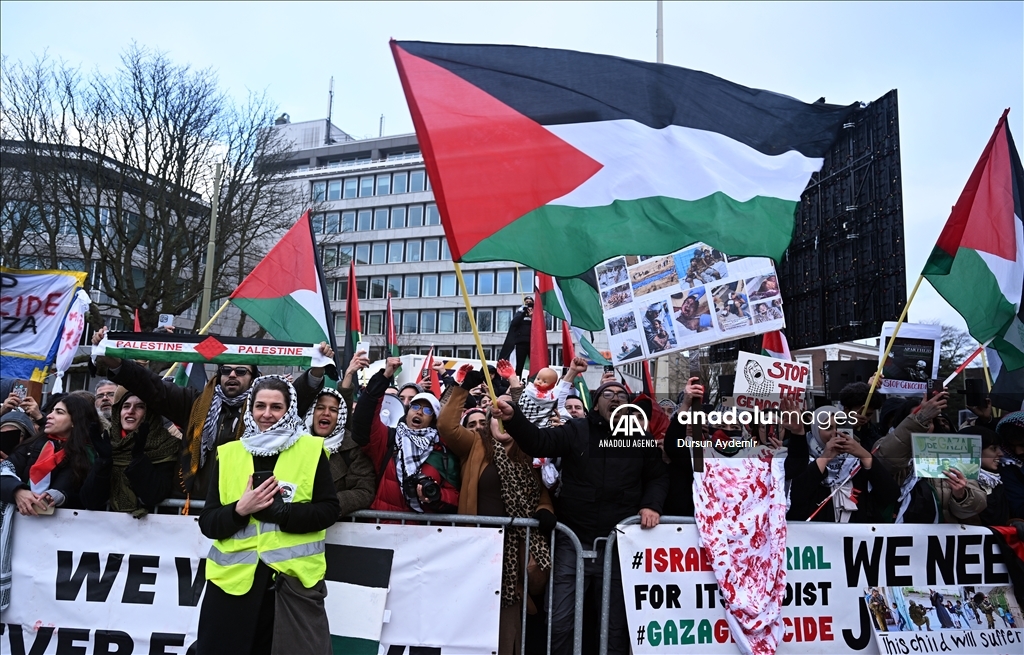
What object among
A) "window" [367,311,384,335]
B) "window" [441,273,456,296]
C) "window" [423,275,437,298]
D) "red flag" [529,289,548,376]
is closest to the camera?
"red flag" [529,289,548,376]

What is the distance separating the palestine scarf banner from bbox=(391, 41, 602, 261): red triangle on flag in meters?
1.37

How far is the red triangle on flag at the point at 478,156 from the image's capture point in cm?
444

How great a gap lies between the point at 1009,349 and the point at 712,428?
2538mm

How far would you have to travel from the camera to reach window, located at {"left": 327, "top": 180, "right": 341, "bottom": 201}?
72.9 m

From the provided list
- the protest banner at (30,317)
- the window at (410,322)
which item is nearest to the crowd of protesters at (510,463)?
the protest banner at (30,317)

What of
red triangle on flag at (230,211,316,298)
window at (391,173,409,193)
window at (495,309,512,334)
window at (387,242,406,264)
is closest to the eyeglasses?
red triangle on flag at (230,211,316,298)

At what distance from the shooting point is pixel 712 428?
4918mm

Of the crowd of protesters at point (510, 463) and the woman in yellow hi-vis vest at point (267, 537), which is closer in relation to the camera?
A: the woman in yellow hi-vis vest at point (267, 537)

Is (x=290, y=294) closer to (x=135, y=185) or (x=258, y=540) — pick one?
(x=258, y=540)

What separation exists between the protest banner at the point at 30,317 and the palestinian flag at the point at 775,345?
5916mm

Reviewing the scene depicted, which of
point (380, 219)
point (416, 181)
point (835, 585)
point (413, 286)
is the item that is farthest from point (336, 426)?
point (380, 219)

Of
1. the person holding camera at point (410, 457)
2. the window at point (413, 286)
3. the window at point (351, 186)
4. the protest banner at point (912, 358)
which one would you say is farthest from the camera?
the window at point (351, 186)

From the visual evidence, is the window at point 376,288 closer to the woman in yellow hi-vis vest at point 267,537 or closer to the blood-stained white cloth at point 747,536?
the blood-stained white cloth at point 747,536

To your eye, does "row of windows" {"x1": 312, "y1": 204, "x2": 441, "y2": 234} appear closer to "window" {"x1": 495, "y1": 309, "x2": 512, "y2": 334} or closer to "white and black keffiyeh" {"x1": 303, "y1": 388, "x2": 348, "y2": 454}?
"window" {"x1": 495, "y1": 309, "x2": 512, "y2": 334}
